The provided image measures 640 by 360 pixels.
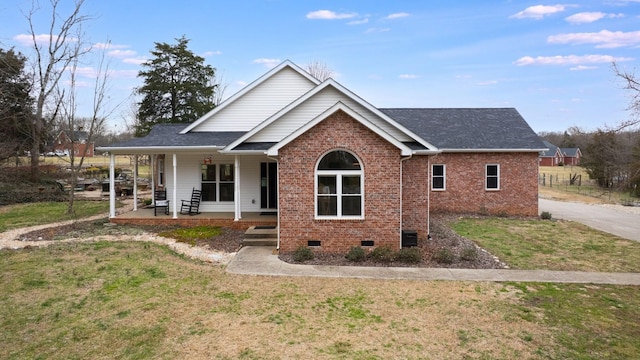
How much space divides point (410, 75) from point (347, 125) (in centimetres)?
2147

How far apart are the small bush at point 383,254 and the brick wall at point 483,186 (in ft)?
34.2

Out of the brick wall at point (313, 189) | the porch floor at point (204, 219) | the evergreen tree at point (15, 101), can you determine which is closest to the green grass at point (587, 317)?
the brick wall at point (313, 189)

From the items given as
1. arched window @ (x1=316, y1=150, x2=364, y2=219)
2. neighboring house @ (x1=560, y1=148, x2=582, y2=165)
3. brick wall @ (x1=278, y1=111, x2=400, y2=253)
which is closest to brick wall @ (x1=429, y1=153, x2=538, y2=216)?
brick wall @ (x1=278, y1=111, x2=400, y2=253)

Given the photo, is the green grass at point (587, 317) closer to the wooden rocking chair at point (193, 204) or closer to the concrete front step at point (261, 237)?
the concrete front step at point (261, 237)

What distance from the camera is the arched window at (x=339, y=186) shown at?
1093 cm

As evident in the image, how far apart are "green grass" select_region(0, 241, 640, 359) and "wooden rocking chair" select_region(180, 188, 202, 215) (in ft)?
21.6

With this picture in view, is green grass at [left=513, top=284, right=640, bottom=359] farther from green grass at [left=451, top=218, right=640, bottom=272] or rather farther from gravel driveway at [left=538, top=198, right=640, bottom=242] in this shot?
gravel driveway at [left=538, top=198, right=640, bottom=242]

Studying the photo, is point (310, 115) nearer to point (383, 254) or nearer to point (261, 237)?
point (261, 237)

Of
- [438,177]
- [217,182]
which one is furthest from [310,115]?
[438,177]

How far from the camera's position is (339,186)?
11.0m

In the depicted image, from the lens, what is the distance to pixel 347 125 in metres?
10.8

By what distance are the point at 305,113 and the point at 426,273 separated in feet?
23.1

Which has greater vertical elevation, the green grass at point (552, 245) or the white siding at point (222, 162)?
the white siding at point (222, 162)

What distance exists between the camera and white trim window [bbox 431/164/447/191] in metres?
19.9
